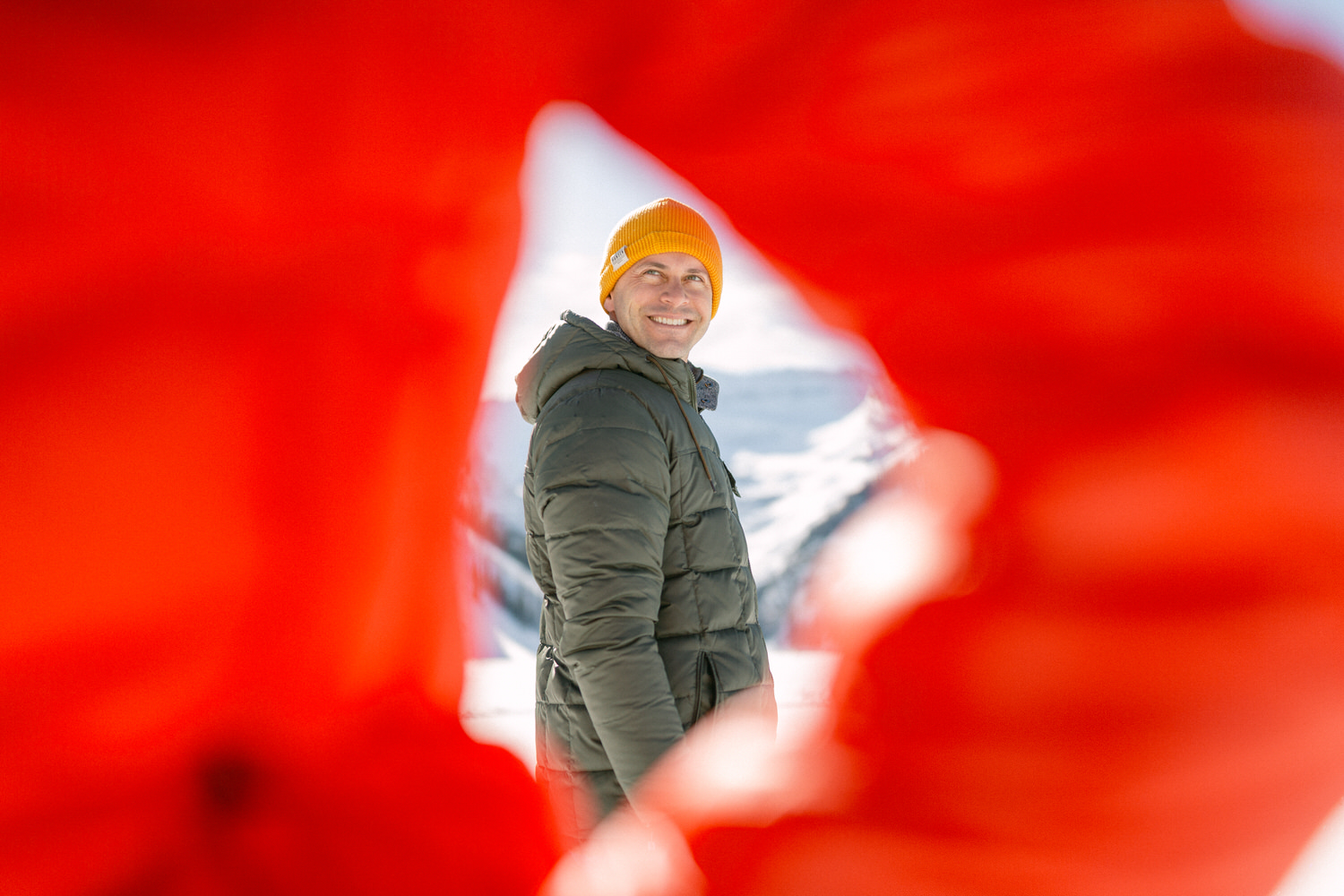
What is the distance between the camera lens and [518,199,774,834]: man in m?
1.07

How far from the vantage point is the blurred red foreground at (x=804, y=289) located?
5.02ft

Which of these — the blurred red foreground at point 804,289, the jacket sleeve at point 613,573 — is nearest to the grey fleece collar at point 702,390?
the jacket sleeve at point 613,573

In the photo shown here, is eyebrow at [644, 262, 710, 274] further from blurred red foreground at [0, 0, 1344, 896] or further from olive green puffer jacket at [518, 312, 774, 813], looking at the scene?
blurred red foreground at [0, 0, 1344, 896]

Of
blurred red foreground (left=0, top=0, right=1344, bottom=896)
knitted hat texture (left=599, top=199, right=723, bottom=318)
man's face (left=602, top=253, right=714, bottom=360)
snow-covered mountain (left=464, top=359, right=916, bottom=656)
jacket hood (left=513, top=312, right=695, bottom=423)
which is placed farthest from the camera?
snow-covered mountain (left=464, top=359, right=916, bottom=656)

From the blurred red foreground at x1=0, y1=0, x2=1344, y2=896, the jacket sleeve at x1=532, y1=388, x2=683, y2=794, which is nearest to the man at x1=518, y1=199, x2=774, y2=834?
the jacket sleeve at x1=532, y1=388, x2=683, y2=794

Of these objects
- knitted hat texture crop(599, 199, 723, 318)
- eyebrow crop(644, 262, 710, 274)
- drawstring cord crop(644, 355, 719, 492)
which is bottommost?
drawstring cord crop(644, 355, 719, 492)

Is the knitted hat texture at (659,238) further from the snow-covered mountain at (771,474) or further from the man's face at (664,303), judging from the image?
the snow-covered mountain at (771,474)

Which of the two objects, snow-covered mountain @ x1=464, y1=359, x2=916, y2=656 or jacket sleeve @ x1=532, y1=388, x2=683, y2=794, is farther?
snow-covered mountain @ x1=464, y1=359, x2=916, y2=656

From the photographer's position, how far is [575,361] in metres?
1.18

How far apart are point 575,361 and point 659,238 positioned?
1.01 ft

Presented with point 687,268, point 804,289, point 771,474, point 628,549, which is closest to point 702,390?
point 687,268

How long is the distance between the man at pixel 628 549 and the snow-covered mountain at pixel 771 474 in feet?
5.95

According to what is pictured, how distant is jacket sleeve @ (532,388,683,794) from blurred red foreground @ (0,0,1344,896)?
0.77ft

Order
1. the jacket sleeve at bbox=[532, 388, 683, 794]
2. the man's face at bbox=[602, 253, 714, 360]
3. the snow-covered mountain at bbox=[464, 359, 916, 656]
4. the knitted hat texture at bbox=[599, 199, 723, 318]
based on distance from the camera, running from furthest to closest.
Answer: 1. the snow-covered mountain at bbox=[464, 359, 916, 656]
2. the knitted hat texture at bbox=[599, 199, 723, 318]
3. the man's face at bbox=[602, 253, 714, 360]
4. the jacket sleeve at bbox=[532, 388, 683, 794]
